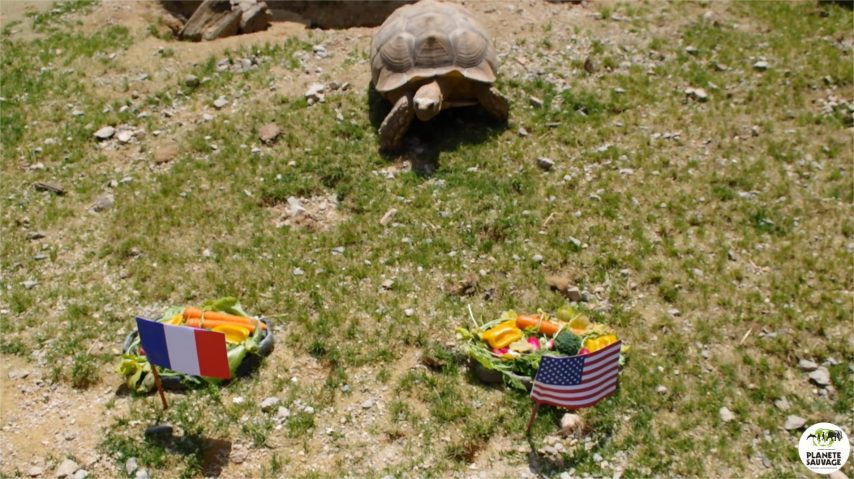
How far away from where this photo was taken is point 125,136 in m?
9.39

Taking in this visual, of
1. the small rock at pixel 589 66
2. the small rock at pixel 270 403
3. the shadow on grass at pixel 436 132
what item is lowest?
the small rock at pixel 270 403

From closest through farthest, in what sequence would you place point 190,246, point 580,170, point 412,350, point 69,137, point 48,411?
1. point 48,411
2. point 412,350
3. point 190,246
4. point 580,170
5. point 69,137

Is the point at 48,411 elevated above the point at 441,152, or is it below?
below

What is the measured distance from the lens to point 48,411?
242 inches

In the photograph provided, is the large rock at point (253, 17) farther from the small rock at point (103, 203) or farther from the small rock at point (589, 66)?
the small rock at point (589, 66)

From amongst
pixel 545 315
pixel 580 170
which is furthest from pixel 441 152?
pixel 545 315

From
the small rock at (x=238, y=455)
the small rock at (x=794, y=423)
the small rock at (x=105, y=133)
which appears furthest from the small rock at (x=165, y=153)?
the small rock at (x=794, y=423)

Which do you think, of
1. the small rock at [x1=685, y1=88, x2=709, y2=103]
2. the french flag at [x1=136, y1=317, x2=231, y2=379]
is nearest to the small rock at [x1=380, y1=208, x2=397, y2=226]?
the french flag at [x1=136, y1=317, x2=231, y2=379]

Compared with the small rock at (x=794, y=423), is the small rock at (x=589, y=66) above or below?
above

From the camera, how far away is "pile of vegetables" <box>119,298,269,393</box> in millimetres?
6230

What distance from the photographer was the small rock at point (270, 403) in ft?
20.1

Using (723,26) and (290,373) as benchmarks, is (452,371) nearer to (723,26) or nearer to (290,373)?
(290,373)

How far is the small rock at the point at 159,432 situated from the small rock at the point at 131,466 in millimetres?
213

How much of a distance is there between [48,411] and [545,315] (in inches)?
160
